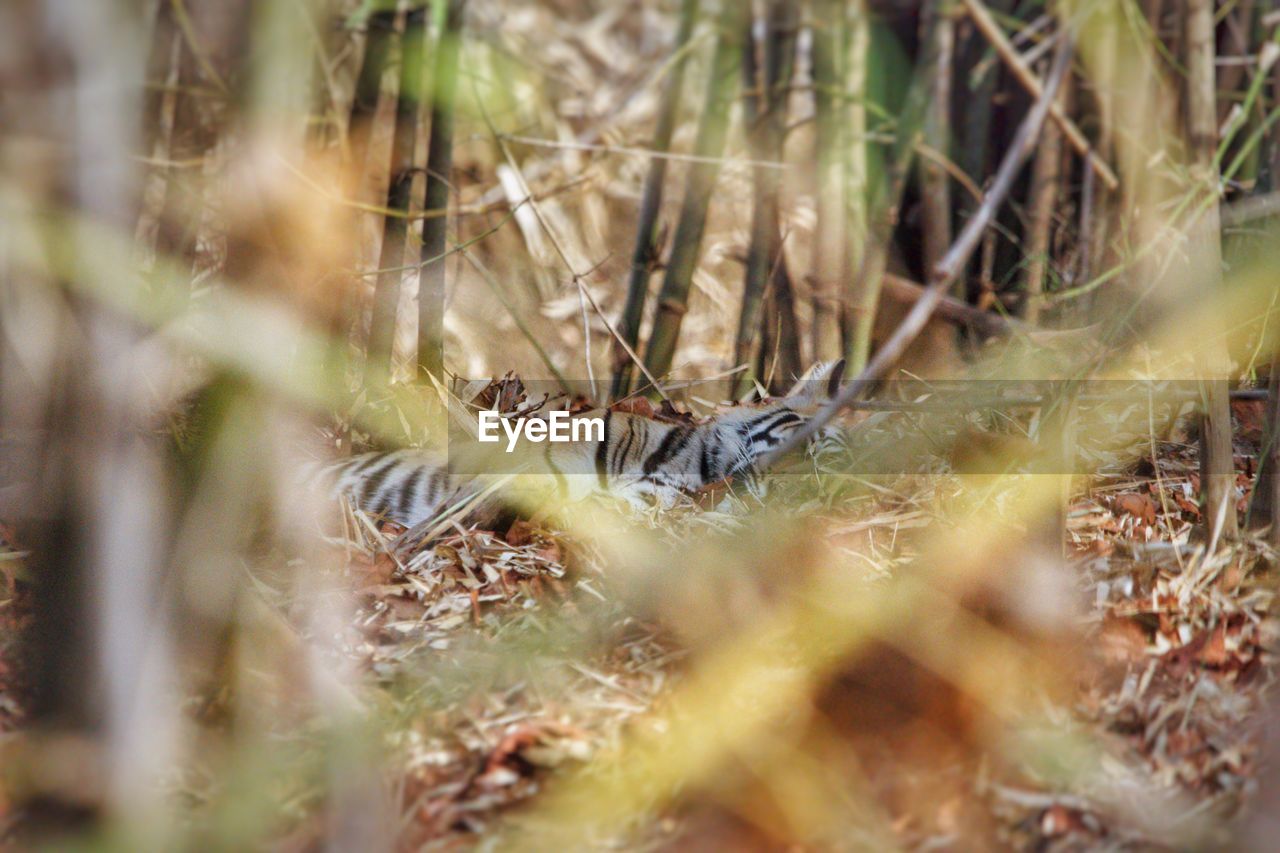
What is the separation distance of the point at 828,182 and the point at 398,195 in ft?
3.59

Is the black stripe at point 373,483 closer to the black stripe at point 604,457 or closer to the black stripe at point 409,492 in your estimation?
the black stripe at point 409,492

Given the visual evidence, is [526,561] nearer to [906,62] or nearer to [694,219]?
[694,219]

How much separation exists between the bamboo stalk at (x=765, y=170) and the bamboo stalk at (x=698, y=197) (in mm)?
90

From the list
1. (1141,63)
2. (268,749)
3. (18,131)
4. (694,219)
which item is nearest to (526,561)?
(268,749)

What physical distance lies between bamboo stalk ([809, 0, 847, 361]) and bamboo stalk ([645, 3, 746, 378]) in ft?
0.75

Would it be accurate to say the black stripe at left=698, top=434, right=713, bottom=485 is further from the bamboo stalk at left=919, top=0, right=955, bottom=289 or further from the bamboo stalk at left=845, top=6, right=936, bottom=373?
the bamboo stalk at left=919, top=0, right=955, bottom=289

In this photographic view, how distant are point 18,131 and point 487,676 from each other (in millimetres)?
776

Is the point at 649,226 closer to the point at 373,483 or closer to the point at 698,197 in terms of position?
the point at 698,197

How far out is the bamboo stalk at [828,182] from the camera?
2305 millimetres

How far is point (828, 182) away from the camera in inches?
103

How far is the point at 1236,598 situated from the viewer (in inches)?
51.3

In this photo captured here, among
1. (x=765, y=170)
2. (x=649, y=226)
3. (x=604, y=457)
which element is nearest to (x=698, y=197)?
(x=649, y=226)

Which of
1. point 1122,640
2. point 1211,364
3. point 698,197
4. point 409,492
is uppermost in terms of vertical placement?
point 698,197

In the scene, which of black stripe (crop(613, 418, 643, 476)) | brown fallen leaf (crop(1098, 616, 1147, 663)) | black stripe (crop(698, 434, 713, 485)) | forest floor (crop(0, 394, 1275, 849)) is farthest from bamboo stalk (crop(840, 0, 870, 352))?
brown fallen leaf (crop(1098, 616, 1147, 663))
